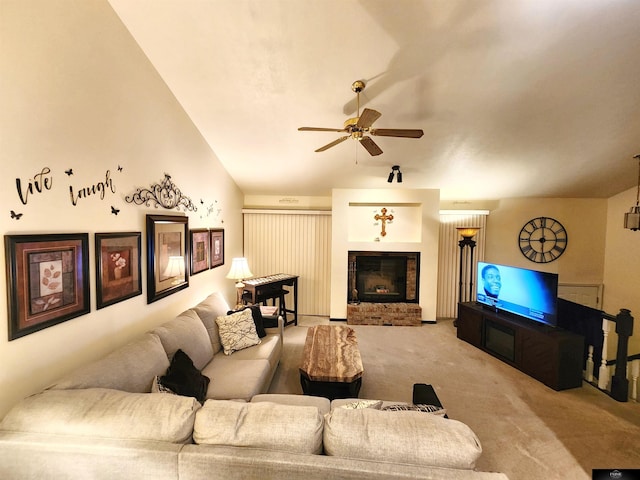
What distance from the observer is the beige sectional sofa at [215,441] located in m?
1.06

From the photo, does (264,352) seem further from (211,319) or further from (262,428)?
(262,428)

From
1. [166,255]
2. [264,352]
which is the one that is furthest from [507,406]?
[166,255]

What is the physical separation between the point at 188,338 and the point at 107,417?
1172 mm

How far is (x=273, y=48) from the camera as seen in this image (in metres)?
2.21

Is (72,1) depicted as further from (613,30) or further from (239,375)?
(613,30)

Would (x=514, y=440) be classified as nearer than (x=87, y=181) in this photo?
No

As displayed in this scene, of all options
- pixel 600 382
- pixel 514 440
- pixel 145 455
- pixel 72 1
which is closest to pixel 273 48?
pixel 72 1

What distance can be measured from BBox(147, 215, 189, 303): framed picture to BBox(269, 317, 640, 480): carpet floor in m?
1.50

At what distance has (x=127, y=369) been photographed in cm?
172

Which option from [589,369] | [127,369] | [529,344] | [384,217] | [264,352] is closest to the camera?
[127,369]

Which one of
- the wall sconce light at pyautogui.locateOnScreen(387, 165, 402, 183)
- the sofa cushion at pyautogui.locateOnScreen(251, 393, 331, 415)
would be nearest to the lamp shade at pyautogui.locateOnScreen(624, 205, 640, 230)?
the wall sconce light at pyautogui.locateOnScreen(387, 165, 402, 183)

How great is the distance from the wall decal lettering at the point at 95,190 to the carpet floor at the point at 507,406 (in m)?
2.34

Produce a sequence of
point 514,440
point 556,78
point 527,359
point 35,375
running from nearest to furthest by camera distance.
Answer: point 35,375 < point 514,440 < point 556,78 < point 527,359

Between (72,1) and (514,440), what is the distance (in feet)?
14.6
